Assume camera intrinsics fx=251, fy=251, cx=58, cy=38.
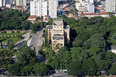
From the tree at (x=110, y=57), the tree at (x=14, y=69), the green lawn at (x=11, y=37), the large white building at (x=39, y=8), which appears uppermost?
the large white building at (x=39, y=8)

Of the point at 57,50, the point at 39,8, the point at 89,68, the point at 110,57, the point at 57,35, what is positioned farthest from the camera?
the point at 39,8

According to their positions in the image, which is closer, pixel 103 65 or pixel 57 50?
pixel 103 65

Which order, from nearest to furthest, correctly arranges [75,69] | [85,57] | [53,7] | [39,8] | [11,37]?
1. [75,69]
2. [85,57]
3. [11,37]
4. [53,7]
5. [39,8]

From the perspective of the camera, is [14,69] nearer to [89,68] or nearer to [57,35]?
[89,68]

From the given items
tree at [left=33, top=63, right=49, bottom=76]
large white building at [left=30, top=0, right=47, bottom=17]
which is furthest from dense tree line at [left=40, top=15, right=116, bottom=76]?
large white building at [left=30, top=0, right=47, bottom=17]

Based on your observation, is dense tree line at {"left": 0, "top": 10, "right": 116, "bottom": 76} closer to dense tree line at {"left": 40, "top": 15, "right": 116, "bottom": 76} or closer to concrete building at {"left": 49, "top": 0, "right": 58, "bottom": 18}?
dense tree line at {"left": 40, "top": 15, "right": 116, "bottom": 76}

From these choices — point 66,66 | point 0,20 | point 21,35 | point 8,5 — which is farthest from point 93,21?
point 8,5

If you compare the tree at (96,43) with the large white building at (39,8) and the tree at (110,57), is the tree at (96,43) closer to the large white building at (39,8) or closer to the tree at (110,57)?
the tree at (110,57)

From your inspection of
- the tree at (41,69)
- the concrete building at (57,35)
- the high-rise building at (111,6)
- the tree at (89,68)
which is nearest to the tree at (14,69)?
the tree at (41,69)

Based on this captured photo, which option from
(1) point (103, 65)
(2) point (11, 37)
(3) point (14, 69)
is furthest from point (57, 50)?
(2) point (11, 37)

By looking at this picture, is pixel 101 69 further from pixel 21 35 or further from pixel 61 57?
pixel 21 35
